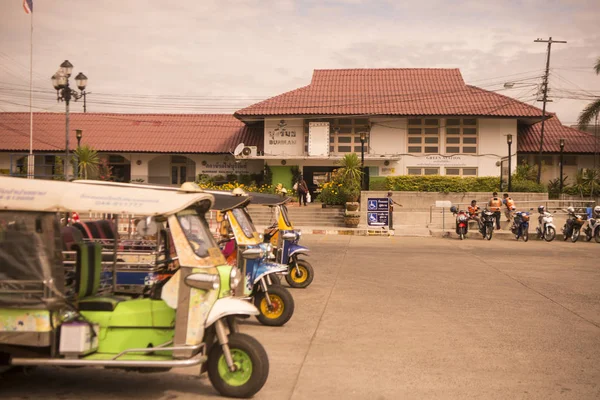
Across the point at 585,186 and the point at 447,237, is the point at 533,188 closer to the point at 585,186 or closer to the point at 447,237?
the point at 585,186

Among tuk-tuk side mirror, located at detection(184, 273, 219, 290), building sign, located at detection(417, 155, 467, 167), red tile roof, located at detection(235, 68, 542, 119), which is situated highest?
red tile roof, located at detection(235, 68, 542, 119)

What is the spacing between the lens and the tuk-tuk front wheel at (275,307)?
30.2 feet

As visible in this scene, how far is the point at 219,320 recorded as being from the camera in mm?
5730

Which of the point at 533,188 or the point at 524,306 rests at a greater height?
the point at 533,188

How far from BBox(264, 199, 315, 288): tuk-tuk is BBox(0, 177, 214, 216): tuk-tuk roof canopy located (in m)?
6.22

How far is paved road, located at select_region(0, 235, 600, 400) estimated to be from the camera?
623cm

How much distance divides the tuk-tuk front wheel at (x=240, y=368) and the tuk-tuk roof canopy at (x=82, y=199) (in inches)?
52.2

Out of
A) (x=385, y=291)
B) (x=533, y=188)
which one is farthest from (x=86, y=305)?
(x=533, y=188)

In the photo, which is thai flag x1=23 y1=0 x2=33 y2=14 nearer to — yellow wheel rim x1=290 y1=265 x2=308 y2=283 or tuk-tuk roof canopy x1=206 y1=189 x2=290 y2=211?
tuk-tuk roof canopy x1=206 y1=189 x2=290 y2=211

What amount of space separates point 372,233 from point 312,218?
4509 millimetres

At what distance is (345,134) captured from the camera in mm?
39531

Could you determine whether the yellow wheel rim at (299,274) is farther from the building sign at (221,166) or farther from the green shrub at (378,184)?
the building sign at (221,166)

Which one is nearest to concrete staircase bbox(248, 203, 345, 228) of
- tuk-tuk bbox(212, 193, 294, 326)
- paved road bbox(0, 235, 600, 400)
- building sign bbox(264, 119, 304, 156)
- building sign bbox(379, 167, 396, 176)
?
building sign bbox(379, 167, 396, 176)

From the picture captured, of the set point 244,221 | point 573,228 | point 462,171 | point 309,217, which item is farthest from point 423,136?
point 244,221
